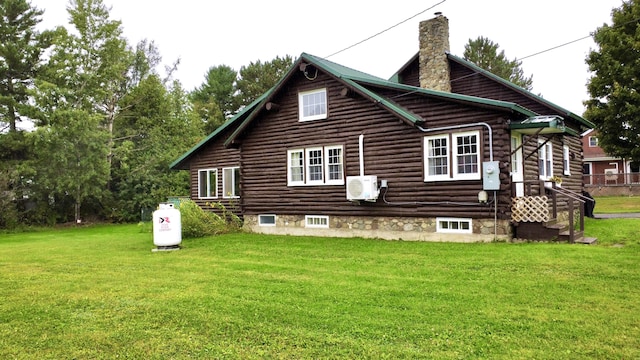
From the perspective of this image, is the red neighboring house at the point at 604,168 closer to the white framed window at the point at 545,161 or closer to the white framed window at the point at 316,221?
the white framed window at the point at 545,161

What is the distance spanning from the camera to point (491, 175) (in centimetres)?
1199

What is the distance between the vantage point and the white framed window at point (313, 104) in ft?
51.5

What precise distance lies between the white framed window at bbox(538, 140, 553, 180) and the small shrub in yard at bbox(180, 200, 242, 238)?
11353 mm

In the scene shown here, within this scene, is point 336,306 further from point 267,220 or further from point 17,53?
point 17,53

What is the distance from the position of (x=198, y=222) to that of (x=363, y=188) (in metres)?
6.33

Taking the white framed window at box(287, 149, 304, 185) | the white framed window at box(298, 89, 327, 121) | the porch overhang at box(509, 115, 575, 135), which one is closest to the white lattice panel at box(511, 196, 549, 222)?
the porch overhang at box(509, 115, 575, 135)

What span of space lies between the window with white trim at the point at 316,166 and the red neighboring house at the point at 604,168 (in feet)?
97.6

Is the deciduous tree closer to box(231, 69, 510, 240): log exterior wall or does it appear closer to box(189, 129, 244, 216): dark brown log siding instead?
box(231, 69, 510, 240): log exterior wall

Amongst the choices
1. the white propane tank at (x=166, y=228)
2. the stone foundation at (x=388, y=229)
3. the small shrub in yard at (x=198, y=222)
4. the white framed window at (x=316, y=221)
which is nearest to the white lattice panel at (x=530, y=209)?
the stone foundation at (x=388, y=229)

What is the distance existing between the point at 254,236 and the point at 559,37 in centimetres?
1135

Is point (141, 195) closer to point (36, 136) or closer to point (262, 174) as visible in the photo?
point (36, 136)

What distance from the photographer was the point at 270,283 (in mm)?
7863

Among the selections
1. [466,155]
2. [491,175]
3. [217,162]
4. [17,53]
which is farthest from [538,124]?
[17,53]

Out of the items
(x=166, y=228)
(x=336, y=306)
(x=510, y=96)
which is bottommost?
(x=336, y=306)
